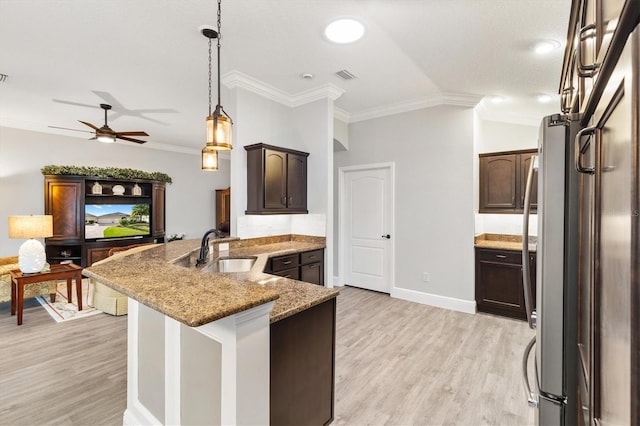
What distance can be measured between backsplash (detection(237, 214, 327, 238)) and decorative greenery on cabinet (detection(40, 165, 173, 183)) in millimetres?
4324

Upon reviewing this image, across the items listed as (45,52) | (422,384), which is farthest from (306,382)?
(45,52)

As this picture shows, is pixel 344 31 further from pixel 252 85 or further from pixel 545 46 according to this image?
pixel 545 46

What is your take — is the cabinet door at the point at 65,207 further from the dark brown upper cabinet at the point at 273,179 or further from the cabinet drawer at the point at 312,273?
the cabinet drawer at the point at 312,273

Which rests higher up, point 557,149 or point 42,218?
point 557,149

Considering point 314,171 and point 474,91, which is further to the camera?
point 314,171

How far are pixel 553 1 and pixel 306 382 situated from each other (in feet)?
9.96

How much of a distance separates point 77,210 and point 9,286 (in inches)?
93.2

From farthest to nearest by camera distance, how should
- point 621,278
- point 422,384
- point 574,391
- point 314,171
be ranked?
point 314,171, point 422,384, point 574,391, point 621,278

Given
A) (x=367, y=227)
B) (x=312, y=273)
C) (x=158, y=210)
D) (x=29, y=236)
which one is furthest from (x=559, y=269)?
(x=158, y=210)

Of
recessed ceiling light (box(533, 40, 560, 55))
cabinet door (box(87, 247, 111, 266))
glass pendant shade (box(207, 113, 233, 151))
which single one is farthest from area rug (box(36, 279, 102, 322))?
recessed ceiling light (box(533, 40, 560, 55))

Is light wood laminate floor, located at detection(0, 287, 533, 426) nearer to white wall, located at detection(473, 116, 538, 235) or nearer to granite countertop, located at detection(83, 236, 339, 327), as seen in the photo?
granite countertop, located at detection(83, 236, 339, 327)

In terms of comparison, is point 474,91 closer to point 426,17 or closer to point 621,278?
point 426,17

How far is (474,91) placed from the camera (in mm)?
3920

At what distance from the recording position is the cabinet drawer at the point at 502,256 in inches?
149
